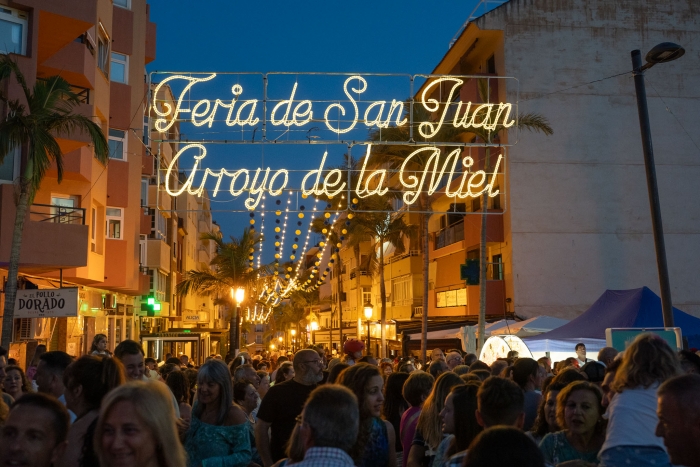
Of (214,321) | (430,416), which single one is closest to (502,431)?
(430,416)

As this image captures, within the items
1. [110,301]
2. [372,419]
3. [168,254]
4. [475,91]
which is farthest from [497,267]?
[372,419]

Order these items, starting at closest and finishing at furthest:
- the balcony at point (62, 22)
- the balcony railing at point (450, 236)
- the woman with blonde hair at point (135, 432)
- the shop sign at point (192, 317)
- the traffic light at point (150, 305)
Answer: the woman with blonde hair at point (135, 432), the balcony at point (62, 22), the traffic light at point (150, 305), the balcony railing at point (450, 236), the shop sign at point (192, 317)

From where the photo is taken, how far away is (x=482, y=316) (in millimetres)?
30422

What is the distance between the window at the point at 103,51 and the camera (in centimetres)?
2719

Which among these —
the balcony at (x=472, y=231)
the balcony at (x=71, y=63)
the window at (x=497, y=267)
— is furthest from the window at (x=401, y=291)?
the balcony at (x=71, y=63)

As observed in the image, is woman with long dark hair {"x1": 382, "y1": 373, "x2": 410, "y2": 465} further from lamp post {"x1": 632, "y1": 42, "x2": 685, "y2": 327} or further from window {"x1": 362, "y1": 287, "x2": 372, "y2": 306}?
window {"x1": 362, "y1": 287, "x2": 372, "y2": 306}

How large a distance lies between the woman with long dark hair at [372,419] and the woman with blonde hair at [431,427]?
19cm

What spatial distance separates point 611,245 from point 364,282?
37.0m

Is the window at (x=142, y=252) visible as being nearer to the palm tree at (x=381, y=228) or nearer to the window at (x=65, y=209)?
the window at (x=65, y=209)

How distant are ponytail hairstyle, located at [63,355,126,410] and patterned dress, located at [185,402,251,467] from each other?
103 cm

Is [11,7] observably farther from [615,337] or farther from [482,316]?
[482,316]

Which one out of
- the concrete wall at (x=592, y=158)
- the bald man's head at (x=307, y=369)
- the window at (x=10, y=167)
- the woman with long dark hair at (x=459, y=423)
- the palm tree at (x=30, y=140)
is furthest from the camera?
the concrete wall at (x=592, y=158)

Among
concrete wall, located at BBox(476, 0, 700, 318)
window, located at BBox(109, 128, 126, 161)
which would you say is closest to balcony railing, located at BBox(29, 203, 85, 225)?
window, located at BBox(109, 128, 126, 161)

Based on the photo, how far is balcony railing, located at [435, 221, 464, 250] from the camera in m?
42.2
